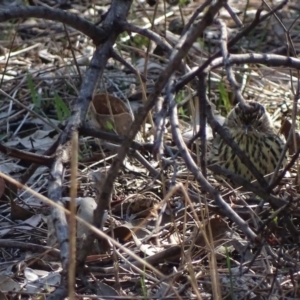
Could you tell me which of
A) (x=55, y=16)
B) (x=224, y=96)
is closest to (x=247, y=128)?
(x=224, y=96)

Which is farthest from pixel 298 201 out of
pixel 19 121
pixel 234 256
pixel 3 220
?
pixel 19 121

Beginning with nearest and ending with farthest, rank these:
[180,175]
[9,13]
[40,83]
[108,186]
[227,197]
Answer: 1. [108,186]
2. [9,13]
3. [227,197]
4. [180,175]
5. [40,83]

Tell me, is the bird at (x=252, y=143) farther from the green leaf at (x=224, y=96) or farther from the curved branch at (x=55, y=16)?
the curved branch at (x=55, y=16)

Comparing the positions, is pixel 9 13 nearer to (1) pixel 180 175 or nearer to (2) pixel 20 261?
(2) pixel 20 261

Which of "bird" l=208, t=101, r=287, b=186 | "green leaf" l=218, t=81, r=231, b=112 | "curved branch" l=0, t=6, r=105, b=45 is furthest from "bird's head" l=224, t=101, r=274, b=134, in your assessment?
"curved branch" l=0, t=6, r=105, b=45

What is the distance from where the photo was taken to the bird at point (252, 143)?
5129 millimetres

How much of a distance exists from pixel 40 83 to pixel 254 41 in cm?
187

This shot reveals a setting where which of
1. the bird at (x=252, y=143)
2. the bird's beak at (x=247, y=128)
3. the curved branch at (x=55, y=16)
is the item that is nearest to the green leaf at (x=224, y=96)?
the bird at (x=252, y=143)

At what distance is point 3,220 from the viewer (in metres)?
4.38

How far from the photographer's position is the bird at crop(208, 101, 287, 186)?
513cm

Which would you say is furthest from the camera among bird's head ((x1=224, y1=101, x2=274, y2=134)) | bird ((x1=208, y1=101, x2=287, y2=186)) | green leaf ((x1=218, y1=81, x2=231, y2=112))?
green leaf ((x1=218, y1=81, x2=231, y2=112))

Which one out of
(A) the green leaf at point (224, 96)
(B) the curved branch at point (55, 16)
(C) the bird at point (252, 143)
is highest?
(B) the curved branch at point (55, 16)

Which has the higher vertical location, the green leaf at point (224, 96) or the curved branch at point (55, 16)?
the curved branch at point (55, 16)

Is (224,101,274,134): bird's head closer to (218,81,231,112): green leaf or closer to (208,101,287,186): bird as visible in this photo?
(208,101,287,186): bird
